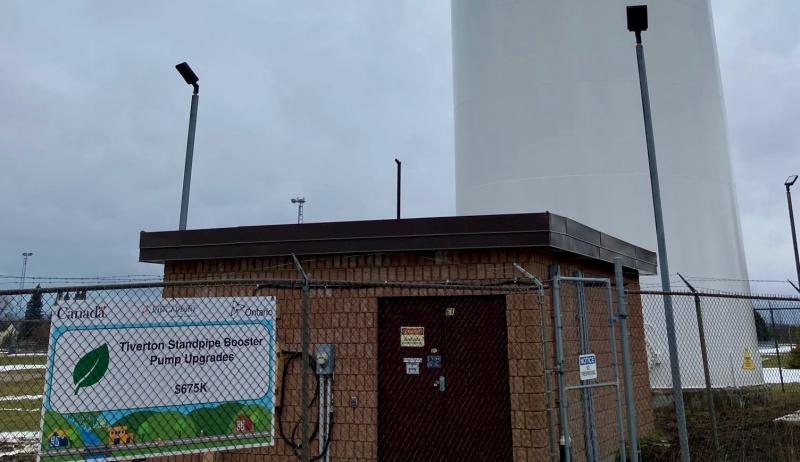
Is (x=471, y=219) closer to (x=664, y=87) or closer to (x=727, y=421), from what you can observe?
(x=727, y=421)

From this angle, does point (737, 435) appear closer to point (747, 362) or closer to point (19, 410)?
point (747, 362)

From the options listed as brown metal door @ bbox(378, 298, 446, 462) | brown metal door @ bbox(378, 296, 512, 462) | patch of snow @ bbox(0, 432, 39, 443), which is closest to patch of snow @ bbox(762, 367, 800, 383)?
brown metal door @ bbox(378, 296, 512, 462)

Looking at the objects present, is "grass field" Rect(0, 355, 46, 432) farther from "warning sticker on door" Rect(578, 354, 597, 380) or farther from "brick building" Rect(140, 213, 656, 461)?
"warning sticker on door" Rect(578, 354, 597, 380)

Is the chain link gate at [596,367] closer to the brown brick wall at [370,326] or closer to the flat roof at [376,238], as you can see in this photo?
the brown brick wall at [370,326]

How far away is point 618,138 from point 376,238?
1030 centimetres

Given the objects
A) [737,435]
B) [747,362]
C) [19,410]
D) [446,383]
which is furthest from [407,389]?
[19,410]

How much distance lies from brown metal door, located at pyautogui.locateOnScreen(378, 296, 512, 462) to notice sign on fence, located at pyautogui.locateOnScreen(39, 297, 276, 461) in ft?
6.38

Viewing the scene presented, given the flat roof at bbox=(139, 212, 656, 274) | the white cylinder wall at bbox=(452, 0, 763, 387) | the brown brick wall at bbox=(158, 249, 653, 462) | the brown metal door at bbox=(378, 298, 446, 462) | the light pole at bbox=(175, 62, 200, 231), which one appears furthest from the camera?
the white cylinder wall at bbox=(452, 0, 763, 387)

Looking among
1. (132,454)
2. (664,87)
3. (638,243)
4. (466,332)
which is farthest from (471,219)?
(664,87)

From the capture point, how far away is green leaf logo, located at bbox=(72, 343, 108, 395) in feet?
19.0

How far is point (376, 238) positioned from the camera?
7.82 meters

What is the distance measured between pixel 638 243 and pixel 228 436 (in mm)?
12279

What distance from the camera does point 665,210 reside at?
15.8 m

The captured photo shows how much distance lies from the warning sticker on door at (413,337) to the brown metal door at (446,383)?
0.08 feet
